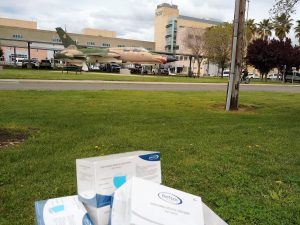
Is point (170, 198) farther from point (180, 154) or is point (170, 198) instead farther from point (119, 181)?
point (180, 154)

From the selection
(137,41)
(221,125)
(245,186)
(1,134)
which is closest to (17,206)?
(245,186)

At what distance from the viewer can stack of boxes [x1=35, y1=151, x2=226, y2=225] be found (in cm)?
182

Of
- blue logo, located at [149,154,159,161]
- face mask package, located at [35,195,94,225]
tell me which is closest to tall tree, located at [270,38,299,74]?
blue logo, located at [149,154,159,161]

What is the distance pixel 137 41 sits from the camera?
11338cm

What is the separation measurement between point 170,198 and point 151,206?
162 mm

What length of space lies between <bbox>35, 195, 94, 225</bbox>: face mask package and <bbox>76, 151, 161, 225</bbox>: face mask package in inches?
1.9

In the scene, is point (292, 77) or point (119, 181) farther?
point (292, 77)

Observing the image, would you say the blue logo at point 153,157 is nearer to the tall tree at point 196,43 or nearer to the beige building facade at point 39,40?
the tall tree at point 196,43

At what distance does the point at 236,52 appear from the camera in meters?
12.8

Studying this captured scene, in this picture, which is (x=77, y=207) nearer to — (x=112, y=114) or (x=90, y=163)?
(x=90, y=163)

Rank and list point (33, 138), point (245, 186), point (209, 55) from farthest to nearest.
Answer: point (209, 55) → point (33, 138) → point (245, 186)

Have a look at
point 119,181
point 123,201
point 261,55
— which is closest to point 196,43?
point 261,55

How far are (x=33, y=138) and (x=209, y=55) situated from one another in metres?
62.3

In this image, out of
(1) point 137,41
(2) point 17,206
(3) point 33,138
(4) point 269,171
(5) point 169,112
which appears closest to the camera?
(2) point 17,206
